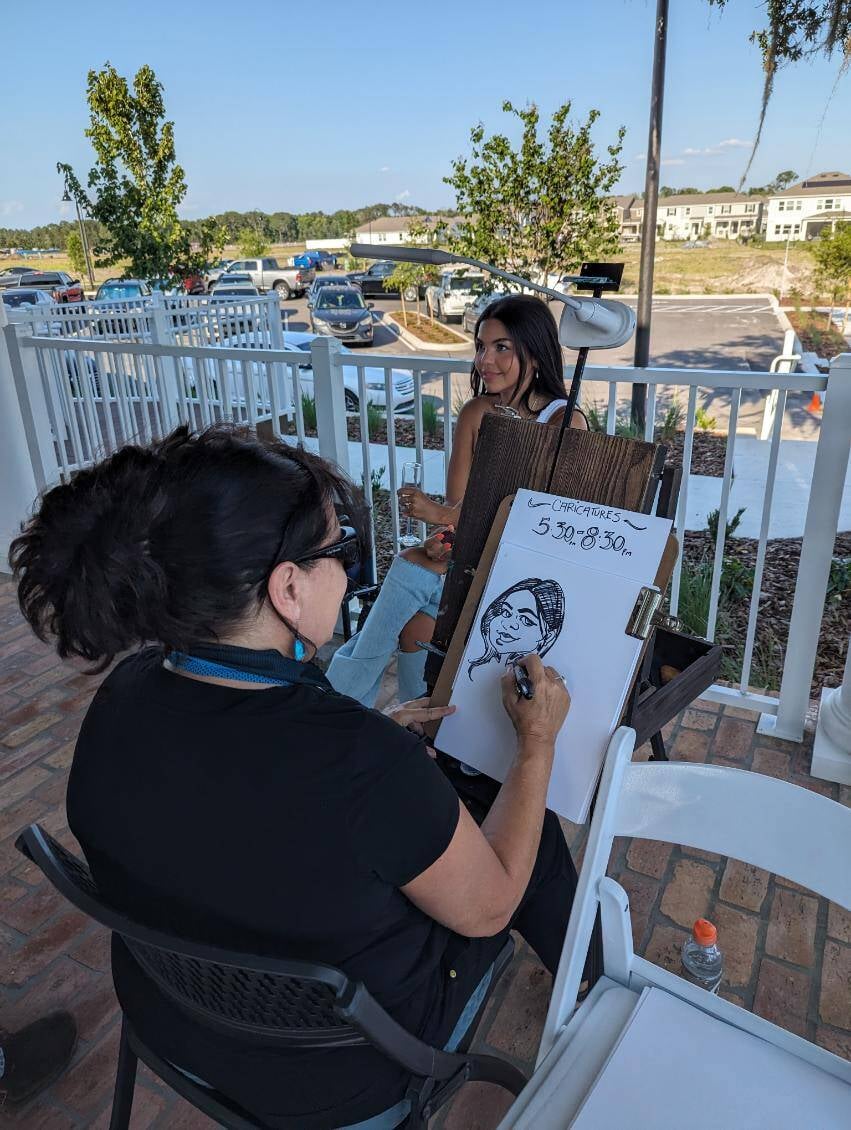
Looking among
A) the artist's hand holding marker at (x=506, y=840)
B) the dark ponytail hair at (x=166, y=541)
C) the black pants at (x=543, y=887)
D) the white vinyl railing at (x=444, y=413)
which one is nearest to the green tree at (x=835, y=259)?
the white vinyl railing at (x=444, y=413)

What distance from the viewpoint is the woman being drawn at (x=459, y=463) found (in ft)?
6.97

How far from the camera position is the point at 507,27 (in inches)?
496

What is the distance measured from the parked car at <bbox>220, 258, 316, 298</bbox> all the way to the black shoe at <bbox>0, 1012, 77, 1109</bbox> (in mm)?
29374

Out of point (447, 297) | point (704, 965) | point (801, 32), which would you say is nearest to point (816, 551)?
point (704, 965)

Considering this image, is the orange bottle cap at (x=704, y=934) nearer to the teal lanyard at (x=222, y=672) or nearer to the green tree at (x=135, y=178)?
the teal lanyard at (x=222, y=672)

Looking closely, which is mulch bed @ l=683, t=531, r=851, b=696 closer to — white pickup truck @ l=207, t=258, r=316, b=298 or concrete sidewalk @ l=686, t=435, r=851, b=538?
concrete sidewalk @ l=686, t=435, r=851, b=538

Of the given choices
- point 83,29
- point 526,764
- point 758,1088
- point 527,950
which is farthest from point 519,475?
point 83,29

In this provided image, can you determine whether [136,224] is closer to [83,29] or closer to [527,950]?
[83,29]

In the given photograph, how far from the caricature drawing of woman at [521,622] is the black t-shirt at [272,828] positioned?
0.55 meters

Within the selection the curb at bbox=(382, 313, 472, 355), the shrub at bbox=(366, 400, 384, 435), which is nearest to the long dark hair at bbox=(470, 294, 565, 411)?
the shrub at bbox=(366, 400, 384, 435)

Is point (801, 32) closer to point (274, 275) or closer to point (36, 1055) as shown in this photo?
point (36, 1055)

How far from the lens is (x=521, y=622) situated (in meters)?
1.43

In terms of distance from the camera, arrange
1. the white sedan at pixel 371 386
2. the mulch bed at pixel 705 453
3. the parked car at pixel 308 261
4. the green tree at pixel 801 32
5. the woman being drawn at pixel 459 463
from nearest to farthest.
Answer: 1. the woman being drawn at pixel 459 463
2. the green tree at pixel 801 32
3. the mulch bed at pixel 705 453
4. the white sedan at pixel 371 386
5. the parked car at pixel 308 261

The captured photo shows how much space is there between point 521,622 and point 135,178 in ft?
41.9
